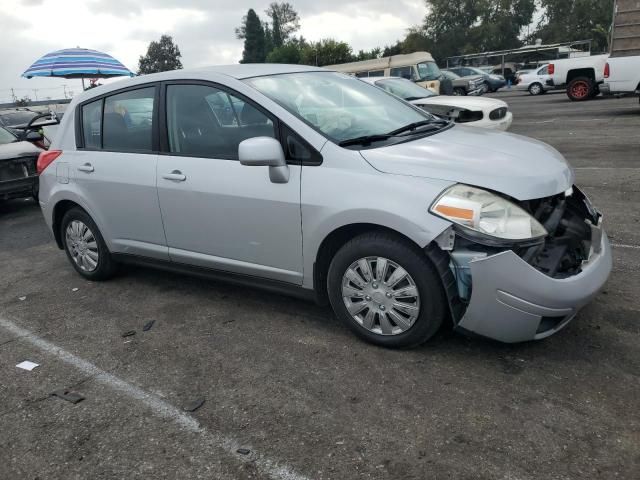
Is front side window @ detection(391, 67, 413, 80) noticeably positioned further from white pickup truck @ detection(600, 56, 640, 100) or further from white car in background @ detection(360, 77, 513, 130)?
white car in background @ detection(360, 77, 513, 130)

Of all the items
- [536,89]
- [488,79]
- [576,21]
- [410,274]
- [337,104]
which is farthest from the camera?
[576,21]

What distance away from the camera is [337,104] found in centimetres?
388

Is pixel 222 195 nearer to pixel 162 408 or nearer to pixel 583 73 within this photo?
pixel 162 408

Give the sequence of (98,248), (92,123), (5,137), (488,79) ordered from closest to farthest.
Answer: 1. (92,123)
2. (98,248)
3. (5,137)
4. (488,79)

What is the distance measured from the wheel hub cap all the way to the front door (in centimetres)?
41

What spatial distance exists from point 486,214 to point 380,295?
760 mm

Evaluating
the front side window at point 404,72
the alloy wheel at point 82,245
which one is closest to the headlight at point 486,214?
the alloy wheel at point 82,245

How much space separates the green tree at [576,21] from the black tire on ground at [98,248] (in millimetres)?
65385

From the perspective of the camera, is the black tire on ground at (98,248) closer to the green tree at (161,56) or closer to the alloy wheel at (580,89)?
the alloy wheel at (580,89)

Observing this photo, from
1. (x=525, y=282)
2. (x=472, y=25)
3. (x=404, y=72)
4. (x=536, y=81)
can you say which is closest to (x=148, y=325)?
(x=525, y=282)

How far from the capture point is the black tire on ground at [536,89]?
25.8m

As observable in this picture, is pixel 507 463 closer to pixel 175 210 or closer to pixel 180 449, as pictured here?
pixel 180 449

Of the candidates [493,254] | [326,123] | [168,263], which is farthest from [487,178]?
[168,263]

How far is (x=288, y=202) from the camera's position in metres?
3.43
